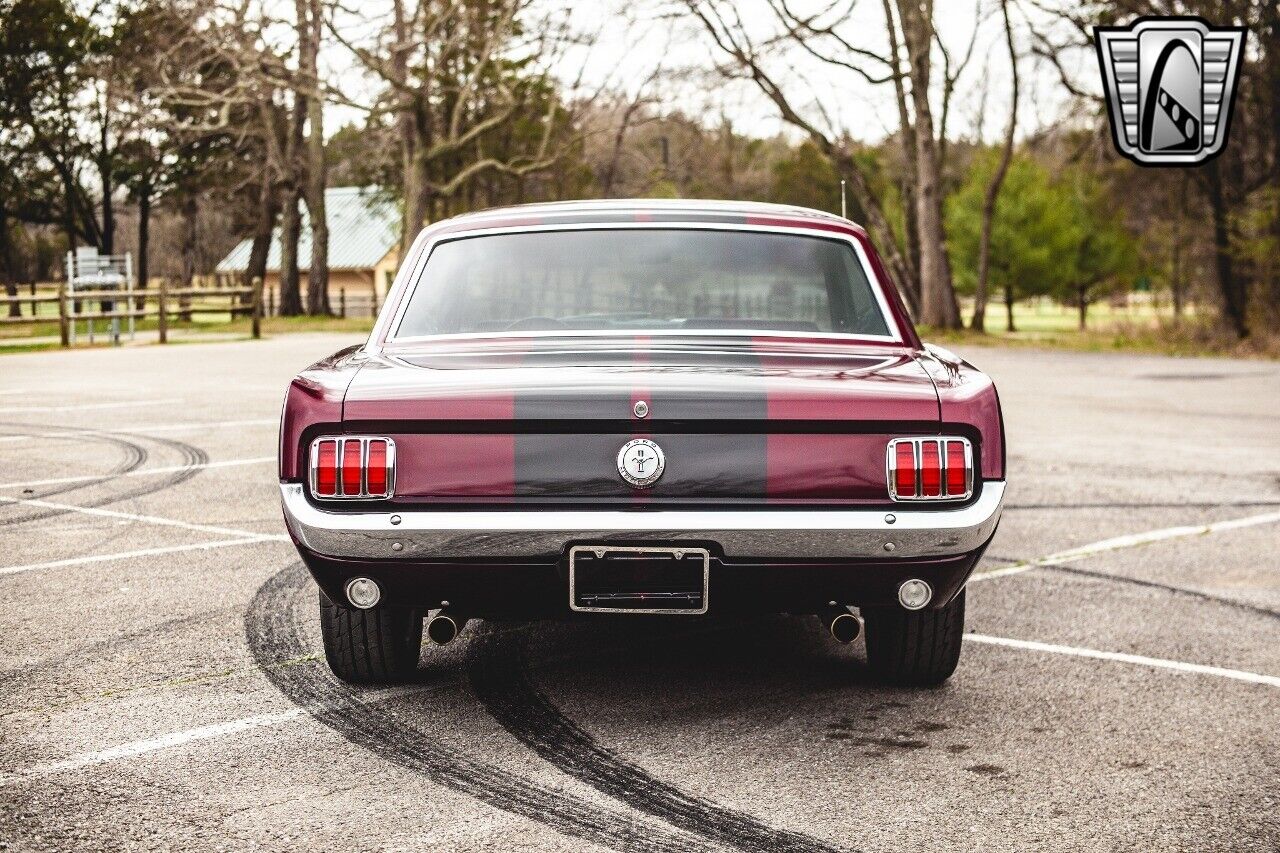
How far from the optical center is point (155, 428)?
12.3 m

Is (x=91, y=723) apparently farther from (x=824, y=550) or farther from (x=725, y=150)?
(x=725, y=150)

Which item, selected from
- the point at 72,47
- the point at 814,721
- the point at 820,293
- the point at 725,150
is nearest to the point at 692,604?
the point at 814,721

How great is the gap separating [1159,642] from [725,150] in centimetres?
5785

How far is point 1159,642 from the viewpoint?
538 centimetres

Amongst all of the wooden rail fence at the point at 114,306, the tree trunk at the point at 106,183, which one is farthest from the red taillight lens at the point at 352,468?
the tree trunk at the point at 106,183

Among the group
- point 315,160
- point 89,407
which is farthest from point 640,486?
point 315,160

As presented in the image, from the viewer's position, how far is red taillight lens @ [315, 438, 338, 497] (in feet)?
12.8

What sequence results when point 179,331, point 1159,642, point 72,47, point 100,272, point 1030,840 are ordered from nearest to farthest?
1. point 1030,840
2. point 1159,642
3. point 100,272
4. point 179,331
5. point 72,47

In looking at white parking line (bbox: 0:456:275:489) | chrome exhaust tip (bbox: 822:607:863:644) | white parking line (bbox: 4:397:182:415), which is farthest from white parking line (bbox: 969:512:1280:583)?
white parking line (bbox: 4:397:182:415)

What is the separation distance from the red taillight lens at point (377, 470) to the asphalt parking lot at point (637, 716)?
74 centimetres

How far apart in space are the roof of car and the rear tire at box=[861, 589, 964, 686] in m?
1.41

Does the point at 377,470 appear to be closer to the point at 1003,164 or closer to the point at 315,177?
the point at 1003,164

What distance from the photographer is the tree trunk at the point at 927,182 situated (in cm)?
3047

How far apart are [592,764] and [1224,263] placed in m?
26.6
